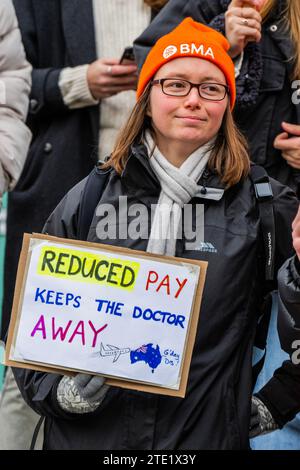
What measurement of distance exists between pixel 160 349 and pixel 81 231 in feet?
1.65

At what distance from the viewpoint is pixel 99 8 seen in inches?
191

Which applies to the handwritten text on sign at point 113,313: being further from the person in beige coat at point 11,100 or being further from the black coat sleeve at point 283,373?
the person in beige coat at point 11,100

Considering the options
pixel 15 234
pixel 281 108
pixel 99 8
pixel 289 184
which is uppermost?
pixel 99 8

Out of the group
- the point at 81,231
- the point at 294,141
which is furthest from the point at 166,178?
the point at 294,141

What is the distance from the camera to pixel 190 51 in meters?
3.54

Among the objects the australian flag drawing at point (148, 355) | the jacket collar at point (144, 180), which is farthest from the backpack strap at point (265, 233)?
the australian flag drawing at point (148, 355)

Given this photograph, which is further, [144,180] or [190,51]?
[190,51]

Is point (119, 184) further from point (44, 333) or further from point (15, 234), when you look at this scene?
point (15, 234)

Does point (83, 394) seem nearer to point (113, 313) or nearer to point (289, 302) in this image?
point (113, 313)

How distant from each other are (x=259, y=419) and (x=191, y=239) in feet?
2.12

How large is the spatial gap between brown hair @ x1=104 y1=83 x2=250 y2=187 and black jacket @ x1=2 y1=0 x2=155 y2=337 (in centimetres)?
120

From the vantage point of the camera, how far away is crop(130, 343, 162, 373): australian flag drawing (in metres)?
3.21

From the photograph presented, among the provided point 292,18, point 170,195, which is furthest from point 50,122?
point 170,195

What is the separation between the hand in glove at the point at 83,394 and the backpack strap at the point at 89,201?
0.50 m
